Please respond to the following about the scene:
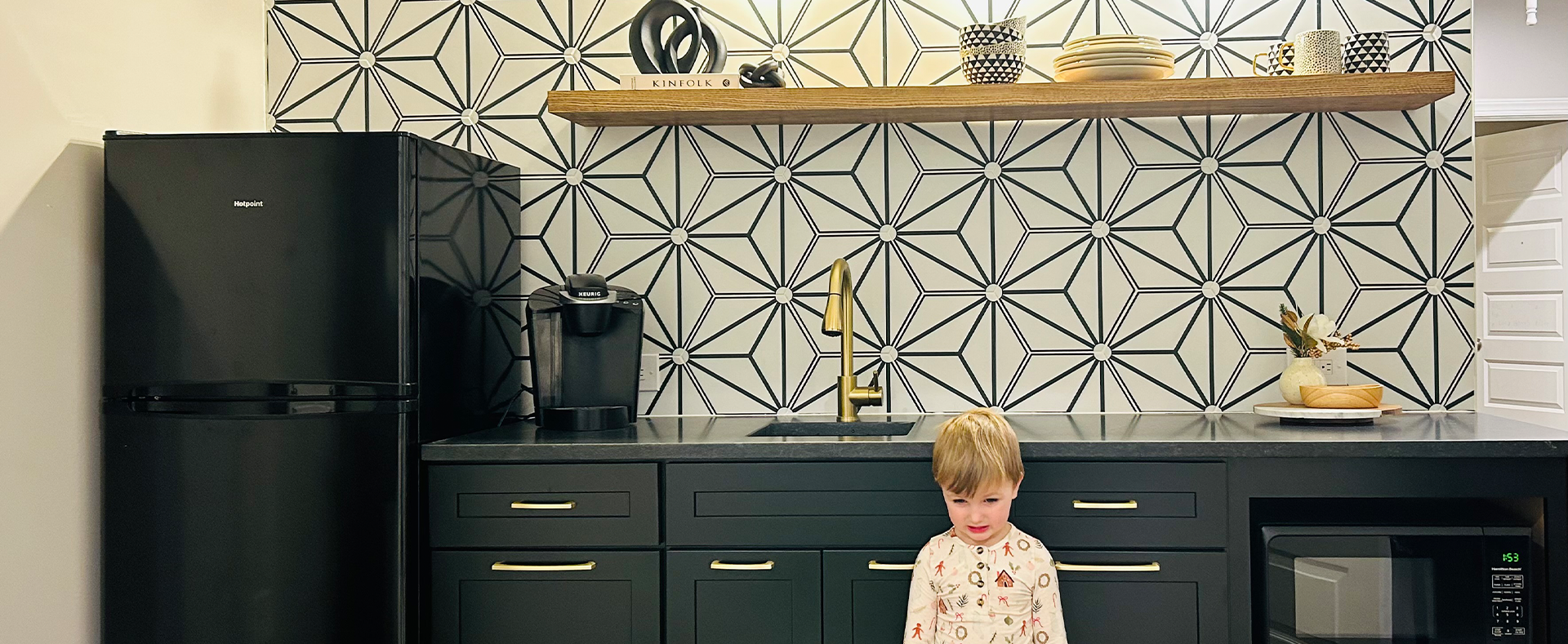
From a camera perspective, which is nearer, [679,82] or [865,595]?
[865,595]

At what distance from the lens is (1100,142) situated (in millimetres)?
2625

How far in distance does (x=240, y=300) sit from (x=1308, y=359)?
2.28m

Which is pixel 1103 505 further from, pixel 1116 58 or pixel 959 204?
pixel 1116 58

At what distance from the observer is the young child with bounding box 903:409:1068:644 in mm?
1801

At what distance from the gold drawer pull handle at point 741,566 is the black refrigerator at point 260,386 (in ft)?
1.96

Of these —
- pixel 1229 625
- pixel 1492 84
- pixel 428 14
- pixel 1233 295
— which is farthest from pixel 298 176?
pixel 1492 84

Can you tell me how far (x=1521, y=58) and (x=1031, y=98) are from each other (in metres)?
3.08

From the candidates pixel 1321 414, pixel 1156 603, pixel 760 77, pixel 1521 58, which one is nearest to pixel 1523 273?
pixel 1521 58

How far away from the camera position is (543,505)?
2109 mm

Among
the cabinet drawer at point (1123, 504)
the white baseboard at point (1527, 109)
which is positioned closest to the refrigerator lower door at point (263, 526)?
the cabinet drawer at point (1123, 504)

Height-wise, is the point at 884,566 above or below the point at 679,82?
below

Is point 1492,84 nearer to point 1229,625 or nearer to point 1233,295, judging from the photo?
point 1233,295

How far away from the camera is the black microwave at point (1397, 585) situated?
201cm

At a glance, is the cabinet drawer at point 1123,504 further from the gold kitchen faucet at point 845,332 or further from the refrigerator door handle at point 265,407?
the refrigerator door handle at point 265,407
